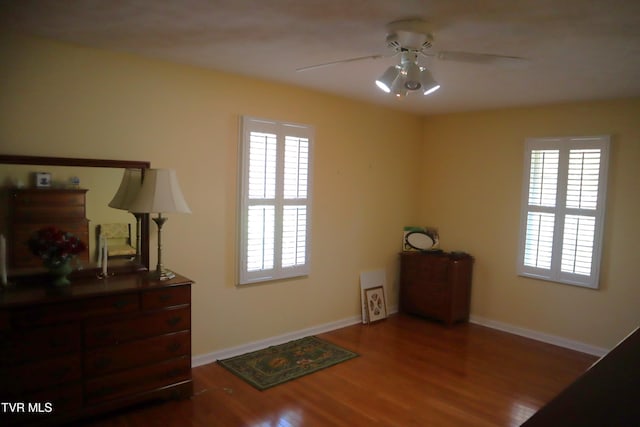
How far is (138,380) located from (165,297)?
56 centimetres

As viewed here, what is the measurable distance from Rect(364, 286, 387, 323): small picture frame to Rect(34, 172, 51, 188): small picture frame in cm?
335

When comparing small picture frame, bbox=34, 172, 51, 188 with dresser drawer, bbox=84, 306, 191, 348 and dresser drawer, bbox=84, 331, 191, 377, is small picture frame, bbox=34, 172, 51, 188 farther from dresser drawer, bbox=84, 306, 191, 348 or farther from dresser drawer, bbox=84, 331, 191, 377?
dresser drawer, bbox=84, 331, 191, 377

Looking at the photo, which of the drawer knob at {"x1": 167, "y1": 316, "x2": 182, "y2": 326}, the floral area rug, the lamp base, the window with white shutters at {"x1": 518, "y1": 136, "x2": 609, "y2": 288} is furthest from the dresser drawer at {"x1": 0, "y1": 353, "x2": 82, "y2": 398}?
the window with white shutters at {"x1": 518, "y1": 136, "x2": 609, "y2": 288}

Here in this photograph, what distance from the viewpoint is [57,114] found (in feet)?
9.48

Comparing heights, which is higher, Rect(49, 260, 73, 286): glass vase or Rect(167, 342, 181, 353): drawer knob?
Rect(49, 260, 73, 286): glass vase

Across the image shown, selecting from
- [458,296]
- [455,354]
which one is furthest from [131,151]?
[458,296]

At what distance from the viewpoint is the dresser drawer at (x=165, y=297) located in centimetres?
287

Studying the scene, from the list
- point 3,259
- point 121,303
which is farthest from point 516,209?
point 3,259

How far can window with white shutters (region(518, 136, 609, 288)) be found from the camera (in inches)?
166

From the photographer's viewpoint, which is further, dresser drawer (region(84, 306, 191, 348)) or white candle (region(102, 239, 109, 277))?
white candle (region(102, 239, 109, 277))

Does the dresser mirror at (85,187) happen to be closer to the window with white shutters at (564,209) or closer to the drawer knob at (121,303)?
the drawer knob at (121,303)

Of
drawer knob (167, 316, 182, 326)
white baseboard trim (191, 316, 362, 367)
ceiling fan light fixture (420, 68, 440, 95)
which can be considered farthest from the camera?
white baseboard trim (191, 316, 362, 367)

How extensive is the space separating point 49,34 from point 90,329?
1.87m

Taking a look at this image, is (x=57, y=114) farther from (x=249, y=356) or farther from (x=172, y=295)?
(x=249, y=356)
